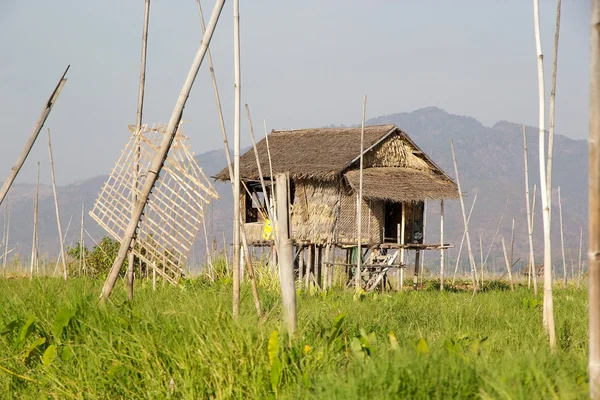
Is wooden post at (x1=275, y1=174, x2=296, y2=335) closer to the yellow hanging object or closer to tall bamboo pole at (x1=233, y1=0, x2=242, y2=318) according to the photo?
tall bamboo pole at (x1=233, y1=0, x2=242, y2=318)

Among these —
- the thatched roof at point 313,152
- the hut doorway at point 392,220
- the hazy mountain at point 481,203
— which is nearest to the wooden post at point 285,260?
the thatched roof at point 313,152

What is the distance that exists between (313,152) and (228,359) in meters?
12.4

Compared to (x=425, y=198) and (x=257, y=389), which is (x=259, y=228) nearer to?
(x=425, y=198)

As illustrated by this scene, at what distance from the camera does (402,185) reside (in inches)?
612

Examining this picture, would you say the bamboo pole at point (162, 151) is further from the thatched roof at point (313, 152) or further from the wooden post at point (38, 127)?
the thatched roof at point (313, 152)

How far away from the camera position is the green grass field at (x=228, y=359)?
349 cm

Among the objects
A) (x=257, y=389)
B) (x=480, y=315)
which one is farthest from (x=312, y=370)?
(x=480, y=315)

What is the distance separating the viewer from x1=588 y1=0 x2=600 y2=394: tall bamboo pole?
2920 mm

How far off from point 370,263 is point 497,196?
138494 millimetres

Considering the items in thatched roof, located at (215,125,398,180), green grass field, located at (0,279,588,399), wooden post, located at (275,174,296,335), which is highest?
thatched roof, located at (215,125,398,180)

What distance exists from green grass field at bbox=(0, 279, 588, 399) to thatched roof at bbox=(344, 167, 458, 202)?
29.5ft

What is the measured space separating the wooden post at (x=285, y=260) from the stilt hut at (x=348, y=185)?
933cm

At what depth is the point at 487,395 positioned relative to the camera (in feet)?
10.6

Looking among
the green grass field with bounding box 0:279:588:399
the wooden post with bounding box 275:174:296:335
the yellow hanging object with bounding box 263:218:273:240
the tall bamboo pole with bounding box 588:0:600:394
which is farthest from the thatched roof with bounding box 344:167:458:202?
the tall bamboo pole with bounding box 588:0:600:394
